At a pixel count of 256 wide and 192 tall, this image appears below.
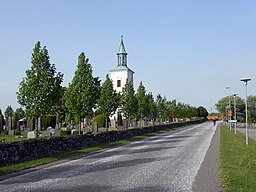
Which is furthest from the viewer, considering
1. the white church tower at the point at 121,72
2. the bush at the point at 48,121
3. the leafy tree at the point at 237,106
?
the leafy tree at the point at 237,106

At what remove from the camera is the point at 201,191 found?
930cm

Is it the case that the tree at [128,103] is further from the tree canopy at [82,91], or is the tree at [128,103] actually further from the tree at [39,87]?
the tree at [39,87]

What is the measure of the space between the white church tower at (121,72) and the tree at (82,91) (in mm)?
58314

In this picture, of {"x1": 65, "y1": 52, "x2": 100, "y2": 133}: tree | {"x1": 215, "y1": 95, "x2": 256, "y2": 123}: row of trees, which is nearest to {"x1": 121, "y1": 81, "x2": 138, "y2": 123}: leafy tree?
{"x1": 65, "y1": 52, "x2": 100, "y2": 133}: tree

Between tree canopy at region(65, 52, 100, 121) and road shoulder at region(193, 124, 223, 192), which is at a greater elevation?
tree canopy at region(65, 52, 100, 121)

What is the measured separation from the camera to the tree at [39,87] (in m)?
23.3

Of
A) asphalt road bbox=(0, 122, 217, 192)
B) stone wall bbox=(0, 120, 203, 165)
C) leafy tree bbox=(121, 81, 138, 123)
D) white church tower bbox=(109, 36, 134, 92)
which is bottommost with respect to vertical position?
asphalt road bbox=(0, 122, 217, 192)

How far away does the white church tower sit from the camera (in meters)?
90.1

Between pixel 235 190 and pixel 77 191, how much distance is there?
4.40 m

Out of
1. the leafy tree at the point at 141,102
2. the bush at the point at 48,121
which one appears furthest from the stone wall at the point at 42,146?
the bush at the point at 48,121

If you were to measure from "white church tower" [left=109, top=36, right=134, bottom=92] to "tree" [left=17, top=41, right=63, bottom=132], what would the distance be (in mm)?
64278

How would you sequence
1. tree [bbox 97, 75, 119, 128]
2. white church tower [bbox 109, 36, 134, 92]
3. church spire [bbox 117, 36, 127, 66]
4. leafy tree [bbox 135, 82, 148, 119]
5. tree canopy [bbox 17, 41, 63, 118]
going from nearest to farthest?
1. tree canopy [bbox 17, 41, 63, 118]
2. tree [bbox 97, 75, 119, 128]
3. leafy tree [bbox 135, 82, 148, 119]
4. white church tower [bbox 109, 36, 134, 92]
5. church spire [bbox 117, 36, 127, 66]

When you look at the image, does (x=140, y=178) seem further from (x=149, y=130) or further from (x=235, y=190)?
(x=149, y=130)

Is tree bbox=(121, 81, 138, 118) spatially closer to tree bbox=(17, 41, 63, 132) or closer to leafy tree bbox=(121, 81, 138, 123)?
leafy tree bbox=(121, 81, 138, 123)
